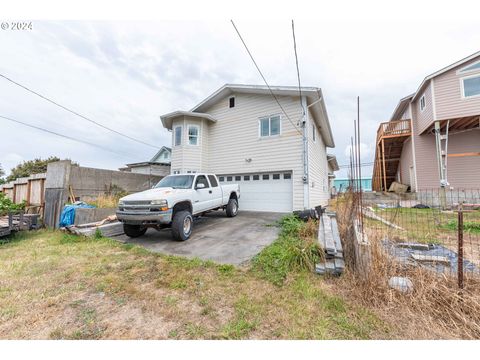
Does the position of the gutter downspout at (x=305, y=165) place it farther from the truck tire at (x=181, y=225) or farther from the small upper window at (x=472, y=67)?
the small upper window at (x=472, y=67)

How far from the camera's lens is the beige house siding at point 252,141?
32.8 feet

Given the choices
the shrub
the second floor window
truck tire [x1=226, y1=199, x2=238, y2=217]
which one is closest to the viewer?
the shrub

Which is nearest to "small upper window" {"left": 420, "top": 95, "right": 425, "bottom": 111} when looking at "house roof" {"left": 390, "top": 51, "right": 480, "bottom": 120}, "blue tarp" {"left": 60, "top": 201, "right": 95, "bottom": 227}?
"house roof" {"left": 390, "top": 51, "right": 480, "bottom": 120}

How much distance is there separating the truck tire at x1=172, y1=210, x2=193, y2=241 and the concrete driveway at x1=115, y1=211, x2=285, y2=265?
0.17 meters

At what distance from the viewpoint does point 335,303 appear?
8.50 feet

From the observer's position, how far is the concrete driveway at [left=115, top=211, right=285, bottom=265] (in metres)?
4.58

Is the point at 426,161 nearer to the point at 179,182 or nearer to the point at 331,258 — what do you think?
the point at 331,258

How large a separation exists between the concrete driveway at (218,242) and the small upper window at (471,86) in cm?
1400

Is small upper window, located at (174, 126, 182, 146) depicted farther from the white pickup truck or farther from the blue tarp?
the blue tarp

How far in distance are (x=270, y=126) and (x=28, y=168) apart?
1234 inches

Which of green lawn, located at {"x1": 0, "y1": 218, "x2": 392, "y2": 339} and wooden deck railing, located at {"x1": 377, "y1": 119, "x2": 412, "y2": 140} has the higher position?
wooden deck railing, located at {"x1": 377, "y1": 119, "x2": 412, "y2": 140}

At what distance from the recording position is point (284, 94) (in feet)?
33.9
